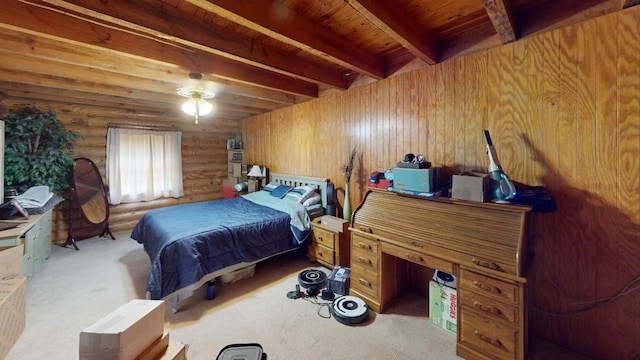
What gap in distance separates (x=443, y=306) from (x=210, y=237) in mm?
2248

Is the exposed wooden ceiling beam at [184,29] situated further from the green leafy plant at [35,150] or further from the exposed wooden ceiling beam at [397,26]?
the green leafy plant at [35,150]

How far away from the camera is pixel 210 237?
247 centimetres

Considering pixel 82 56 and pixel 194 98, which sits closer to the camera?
pixel 82 56

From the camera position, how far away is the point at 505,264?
155 centimetres

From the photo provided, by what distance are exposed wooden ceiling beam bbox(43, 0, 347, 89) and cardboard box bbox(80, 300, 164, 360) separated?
1.76m

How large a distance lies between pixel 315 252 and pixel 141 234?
7.55ft

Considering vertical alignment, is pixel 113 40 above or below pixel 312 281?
above

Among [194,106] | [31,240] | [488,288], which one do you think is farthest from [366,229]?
[31,240]

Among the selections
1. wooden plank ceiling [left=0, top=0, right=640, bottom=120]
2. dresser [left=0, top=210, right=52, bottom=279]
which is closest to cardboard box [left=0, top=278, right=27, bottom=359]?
dresser [left=0, top=210, right=52, bottom=279]

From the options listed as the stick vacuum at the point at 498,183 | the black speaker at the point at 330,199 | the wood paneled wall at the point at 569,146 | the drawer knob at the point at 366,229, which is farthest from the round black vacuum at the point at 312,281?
the stick vacuum at the point at 498,183

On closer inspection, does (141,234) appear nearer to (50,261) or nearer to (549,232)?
(50,261)

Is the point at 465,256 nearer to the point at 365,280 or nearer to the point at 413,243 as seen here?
the point at 413,243

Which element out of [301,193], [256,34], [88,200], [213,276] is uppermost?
[256,34]

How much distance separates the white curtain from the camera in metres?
4.39
